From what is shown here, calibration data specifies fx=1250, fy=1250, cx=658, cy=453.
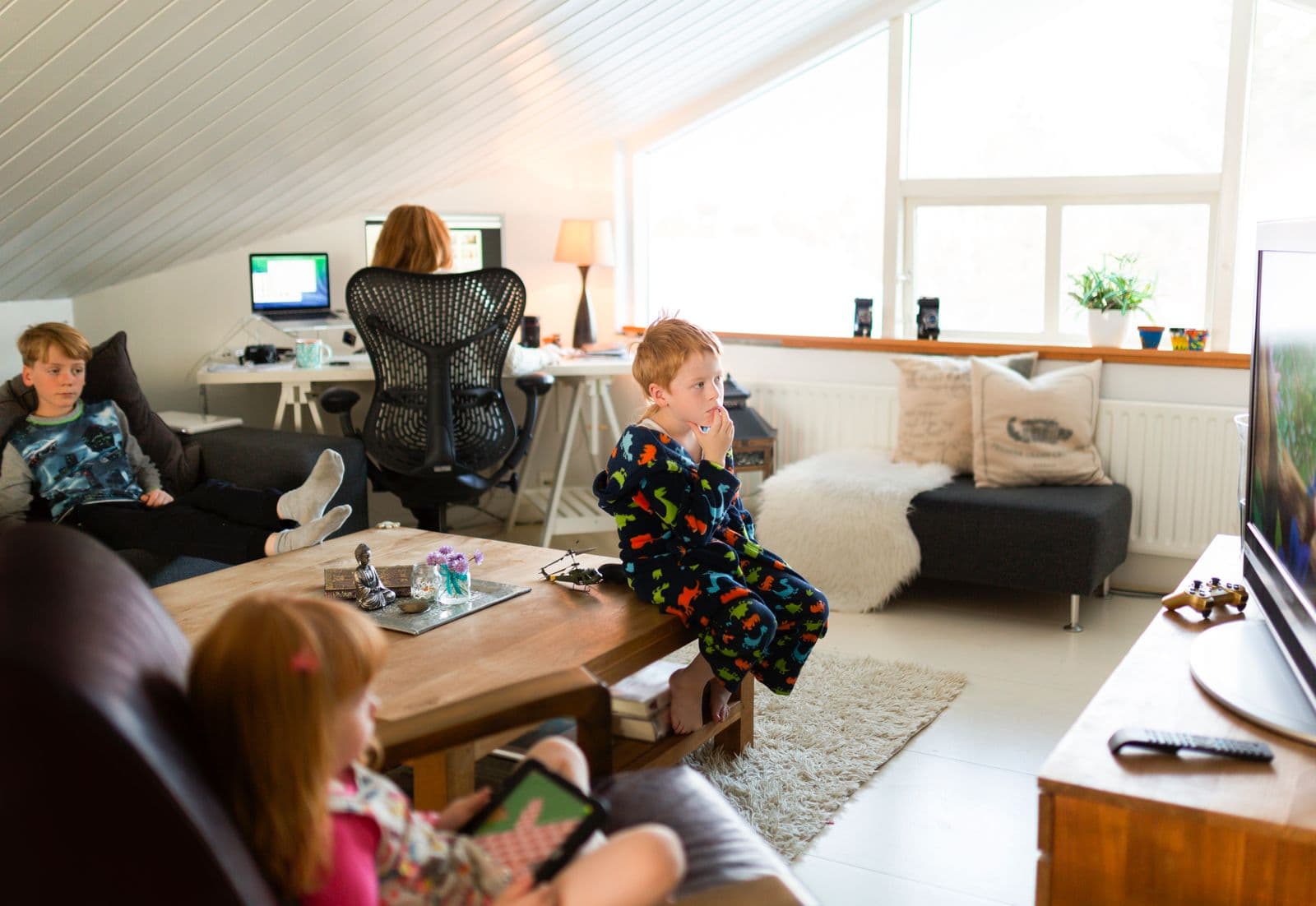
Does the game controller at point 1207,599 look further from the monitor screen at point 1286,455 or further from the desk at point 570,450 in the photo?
the desk at point 570,450

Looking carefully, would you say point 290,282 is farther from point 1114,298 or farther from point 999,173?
point 1114,298

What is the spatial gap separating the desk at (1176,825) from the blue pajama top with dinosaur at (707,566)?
2.68ft

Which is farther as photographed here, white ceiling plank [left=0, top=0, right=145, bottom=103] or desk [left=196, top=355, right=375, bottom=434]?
desk [left=196, top=355, right=375, bottom=434]

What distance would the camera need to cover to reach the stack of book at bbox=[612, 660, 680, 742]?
2340mm

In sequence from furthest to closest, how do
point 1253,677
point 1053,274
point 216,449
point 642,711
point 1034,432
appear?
point 1053,274 < point 1034,432 < point 216,449 < point 642,711 < point 1253,677

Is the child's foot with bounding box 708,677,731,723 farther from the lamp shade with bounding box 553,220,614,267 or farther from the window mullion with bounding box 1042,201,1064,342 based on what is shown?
the lamp shade with bounding box 553,220,614,267

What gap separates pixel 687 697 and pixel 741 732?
308 millimetres

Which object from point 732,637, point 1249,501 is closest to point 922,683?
point 732,637

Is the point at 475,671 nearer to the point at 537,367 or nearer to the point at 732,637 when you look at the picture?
the point at 732,637

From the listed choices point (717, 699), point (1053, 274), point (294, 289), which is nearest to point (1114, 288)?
point (1053, 274)

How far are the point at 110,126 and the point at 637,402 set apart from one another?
92.6 inches

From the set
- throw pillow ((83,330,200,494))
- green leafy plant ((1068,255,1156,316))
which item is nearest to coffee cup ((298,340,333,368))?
throw pillow ((83,330,200,494))

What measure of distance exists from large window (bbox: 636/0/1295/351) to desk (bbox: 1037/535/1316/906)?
2.63 metres

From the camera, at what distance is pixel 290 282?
4426mm
